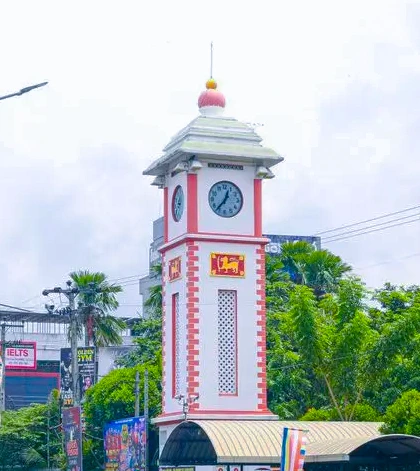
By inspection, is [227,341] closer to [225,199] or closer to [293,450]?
[225,199]

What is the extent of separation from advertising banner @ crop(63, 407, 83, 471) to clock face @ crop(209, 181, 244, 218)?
11.5 m

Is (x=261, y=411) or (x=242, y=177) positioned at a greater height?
(x=242, y=177)

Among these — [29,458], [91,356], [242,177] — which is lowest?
[29,458]

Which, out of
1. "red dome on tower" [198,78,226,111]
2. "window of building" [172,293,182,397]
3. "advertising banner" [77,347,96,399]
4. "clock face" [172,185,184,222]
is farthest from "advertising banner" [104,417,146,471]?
"red dome on tower" [198,78,226,111]

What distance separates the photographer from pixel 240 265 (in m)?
49.6

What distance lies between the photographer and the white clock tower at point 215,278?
48375 mm

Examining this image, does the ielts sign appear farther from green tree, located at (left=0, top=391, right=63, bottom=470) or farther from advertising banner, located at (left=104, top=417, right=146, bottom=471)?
advertising banner, located at (left=104, top=417, right=146, bottom=471)

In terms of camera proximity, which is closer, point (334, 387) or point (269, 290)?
point (334, 387)

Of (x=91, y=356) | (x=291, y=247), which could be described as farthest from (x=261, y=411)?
(x=291, y=247)

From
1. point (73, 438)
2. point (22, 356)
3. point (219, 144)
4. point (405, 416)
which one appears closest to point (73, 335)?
point (73, 438)

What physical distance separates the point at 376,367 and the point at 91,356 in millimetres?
17219

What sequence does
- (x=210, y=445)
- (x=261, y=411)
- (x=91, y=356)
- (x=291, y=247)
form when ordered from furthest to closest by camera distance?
(x=291, y=247), (x=91, y=356), (x=261, y=411), (x=210, y=445)

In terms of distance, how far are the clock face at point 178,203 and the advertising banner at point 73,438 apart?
10029 mm

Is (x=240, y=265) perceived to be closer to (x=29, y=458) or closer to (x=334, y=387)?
(x=334, y=387)
